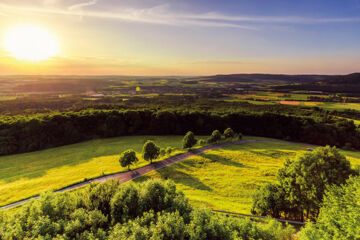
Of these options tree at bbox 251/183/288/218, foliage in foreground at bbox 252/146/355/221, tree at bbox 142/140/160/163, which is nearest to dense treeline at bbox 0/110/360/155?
tree at bbox 142/140/160/163

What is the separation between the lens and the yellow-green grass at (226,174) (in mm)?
33875

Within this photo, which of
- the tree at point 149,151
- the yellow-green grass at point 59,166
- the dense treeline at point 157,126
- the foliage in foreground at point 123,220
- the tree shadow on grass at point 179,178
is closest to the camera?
the foliage in foreground at point 123,220

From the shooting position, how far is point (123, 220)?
1730cm

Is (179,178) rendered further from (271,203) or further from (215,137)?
(215,137)

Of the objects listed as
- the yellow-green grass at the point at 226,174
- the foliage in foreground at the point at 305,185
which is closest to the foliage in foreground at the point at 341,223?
the foliage in foreground at the point at 305,185

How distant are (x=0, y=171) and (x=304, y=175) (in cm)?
7907

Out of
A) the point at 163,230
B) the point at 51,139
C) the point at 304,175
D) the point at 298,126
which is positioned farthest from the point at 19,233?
the point at 298,126

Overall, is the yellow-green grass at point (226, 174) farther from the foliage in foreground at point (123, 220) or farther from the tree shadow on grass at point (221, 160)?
the foliage in foreground at point (123, 220)

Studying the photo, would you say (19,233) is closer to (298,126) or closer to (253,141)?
(253,141)

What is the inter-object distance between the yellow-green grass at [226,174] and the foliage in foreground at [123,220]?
1227cm

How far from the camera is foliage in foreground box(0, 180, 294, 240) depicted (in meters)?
14.8

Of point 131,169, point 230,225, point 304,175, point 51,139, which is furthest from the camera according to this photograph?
point 51,139

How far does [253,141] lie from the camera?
79062mm

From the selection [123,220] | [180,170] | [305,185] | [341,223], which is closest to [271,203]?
[305,185]
